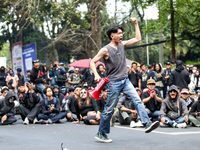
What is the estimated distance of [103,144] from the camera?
5.97m

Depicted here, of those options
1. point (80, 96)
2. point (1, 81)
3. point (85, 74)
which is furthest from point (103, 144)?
point (1, 81)

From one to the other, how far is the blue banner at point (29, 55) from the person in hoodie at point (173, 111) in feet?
43.6

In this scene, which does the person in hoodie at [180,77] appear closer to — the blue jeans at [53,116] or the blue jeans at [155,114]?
the blue jeans at [155,114]

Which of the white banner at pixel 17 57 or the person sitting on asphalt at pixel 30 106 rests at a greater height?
the white banner at pixel 17 57

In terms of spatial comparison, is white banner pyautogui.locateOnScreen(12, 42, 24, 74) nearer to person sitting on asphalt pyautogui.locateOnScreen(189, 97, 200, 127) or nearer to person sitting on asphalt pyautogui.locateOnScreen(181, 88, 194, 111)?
person sitting on asphalt pyautogui.locateOnScreen(181, 88, 194, 111)

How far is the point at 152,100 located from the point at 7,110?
4.58 meters

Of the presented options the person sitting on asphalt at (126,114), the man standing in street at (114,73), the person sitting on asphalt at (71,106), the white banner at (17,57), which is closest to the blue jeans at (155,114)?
the person sitting on asphalt at (126,114)

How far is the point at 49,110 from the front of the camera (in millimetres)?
10992

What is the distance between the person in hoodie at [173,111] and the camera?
30.3 ft

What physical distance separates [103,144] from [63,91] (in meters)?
8.53

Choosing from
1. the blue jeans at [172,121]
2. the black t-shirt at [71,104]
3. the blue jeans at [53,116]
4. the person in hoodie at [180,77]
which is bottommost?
the blue jeans at [53,116]

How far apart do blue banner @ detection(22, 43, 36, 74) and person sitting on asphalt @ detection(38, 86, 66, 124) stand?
10.7 metres

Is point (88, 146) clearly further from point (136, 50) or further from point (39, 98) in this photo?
point (136, 50)

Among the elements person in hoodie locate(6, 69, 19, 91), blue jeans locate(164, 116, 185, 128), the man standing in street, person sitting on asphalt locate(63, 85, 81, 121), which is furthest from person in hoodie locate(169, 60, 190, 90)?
person in hoodie locate(6, 69, 19, 91)
